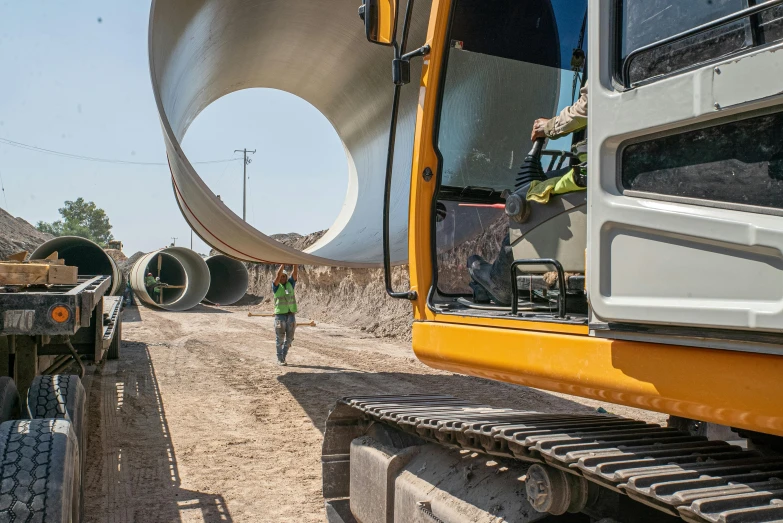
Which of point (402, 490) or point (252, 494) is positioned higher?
point (402, 490)

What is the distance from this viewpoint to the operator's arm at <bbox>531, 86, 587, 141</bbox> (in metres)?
2.47

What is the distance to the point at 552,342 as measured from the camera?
2.27 m

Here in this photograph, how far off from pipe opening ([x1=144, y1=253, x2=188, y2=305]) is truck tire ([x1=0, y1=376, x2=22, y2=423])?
18.0 m

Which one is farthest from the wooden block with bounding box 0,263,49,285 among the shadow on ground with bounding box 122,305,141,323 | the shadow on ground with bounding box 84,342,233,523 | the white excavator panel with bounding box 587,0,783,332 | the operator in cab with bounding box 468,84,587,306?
the shadow on ground with bounding box 122,305,141,323

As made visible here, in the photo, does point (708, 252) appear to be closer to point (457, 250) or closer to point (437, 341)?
point (437, 341)

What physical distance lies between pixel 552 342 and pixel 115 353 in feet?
28.5

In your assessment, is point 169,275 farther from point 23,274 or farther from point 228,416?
point 23,274

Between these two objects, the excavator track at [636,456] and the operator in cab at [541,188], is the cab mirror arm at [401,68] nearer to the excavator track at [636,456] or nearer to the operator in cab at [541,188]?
the operator in cab at [541,188]

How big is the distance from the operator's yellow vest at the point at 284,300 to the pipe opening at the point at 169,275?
1267cm

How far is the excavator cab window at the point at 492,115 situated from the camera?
3.22m

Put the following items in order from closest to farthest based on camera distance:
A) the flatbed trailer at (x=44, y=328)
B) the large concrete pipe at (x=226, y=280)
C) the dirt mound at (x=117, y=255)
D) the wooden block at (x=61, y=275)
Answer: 1. the flatbed trailer at (x=44, y=328)
2. the wooden block at (x=61, y=275)
3. the large concrete pipe at (x=226, y=280)
4. the dirt mound at (x=117, y=255)

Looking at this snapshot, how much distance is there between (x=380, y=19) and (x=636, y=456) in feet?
6.70

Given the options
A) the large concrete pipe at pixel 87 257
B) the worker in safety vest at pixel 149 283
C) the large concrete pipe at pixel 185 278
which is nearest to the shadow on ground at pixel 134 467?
the large concrete pipe at pixel 87 257

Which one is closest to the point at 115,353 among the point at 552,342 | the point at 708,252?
the point at 552,342
